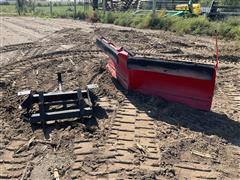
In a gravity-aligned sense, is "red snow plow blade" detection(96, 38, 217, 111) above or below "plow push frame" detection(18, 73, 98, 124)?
above

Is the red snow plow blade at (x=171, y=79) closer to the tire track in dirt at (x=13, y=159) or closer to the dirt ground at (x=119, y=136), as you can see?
the dirt ground at (x=119, y=136)

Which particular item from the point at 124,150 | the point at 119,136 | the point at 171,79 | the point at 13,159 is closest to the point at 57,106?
the point at 119,136

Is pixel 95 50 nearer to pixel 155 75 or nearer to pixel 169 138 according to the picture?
pixel 155 75

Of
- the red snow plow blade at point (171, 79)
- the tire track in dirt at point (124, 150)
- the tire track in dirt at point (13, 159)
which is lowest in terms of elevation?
the tire track in dirt at point (13, 159)

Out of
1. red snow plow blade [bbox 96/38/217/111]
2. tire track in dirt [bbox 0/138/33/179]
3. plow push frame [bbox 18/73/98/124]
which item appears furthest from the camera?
red snow plow blade [bbox 96/38/217/111]

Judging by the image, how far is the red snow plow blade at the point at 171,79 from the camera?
538cm

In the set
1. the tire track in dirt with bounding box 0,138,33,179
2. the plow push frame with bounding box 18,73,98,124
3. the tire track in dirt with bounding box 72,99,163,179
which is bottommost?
the tire track in dirt with bounding box 0,138,33,179

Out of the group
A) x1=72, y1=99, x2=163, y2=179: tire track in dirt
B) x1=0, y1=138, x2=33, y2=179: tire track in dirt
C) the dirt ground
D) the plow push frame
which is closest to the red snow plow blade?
the dirt ground

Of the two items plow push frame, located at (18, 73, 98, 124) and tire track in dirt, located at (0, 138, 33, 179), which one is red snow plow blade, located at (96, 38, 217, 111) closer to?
plow push frame, located at (18, 73, 98, 124)

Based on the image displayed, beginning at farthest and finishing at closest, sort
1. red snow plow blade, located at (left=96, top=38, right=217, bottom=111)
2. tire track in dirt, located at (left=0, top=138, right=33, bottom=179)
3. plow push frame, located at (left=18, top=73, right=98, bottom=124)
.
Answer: red snow plow blade, located at (left=96, top=38, right=217, bottom=111)
plow push frame, located at (left=18, top=73, right=98, bottom=124)
tire track in dirt, located at (left=0, top=138, right=33, bottom=179)

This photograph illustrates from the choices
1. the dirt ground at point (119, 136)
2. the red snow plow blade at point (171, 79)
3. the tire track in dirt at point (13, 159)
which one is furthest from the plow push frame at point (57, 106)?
the red snow plow blade at point (171, 79)

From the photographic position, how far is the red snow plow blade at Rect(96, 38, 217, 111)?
17.6 feet

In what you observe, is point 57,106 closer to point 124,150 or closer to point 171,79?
point 124,150

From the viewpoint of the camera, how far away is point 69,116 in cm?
496
